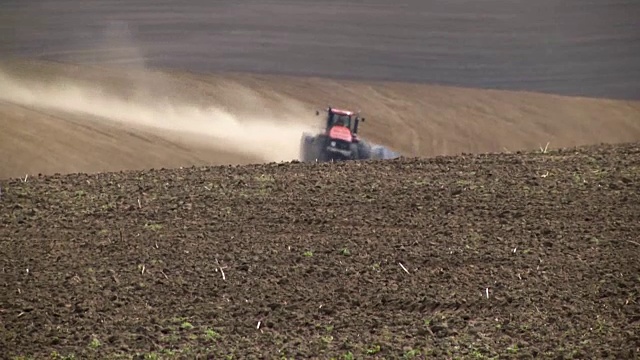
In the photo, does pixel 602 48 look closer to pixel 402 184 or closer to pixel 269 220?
pixel 402 184

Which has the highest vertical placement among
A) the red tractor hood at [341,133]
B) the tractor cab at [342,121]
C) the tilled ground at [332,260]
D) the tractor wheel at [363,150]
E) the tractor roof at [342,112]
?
the tractor roof at [342,112]

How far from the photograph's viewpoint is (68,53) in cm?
552

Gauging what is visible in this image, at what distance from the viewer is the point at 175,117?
5582 millimetres

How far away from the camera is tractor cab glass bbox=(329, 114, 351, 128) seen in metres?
5.59

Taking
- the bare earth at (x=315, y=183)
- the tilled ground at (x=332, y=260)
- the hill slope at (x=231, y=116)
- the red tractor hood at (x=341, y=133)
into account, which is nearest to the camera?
the tilled ground at (x=332, y=260)

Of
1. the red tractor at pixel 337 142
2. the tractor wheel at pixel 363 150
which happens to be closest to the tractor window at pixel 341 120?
the red tractor at pixel 337 142

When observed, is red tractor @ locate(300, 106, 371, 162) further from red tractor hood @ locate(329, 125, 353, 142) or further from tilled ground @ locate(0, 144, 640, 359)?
tilled ground @ locate(0, 144, 640, 359)

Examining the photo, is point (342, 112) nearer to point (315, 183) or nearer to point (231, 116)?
point (231, 116)

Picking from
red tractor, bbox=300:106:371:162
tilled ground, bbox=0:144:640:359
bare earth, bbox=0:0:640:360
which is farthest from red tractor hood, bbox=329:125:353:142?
tilled ground, bbox=0:144:640:359

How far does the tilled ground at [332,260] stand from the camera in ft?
11.7

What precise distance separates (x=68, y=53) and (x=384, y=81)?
5.98 feet

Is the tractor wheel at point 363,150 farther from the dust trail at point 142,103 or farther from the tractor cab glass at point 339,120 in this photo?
the dust trail at point 142,103

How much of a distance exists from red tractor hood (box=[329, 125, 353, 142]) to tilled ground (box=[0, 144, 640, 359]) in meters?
0.42

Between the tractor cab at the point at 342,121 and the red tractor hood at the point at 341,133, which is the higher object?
the tractor cab at the point at 342,121
